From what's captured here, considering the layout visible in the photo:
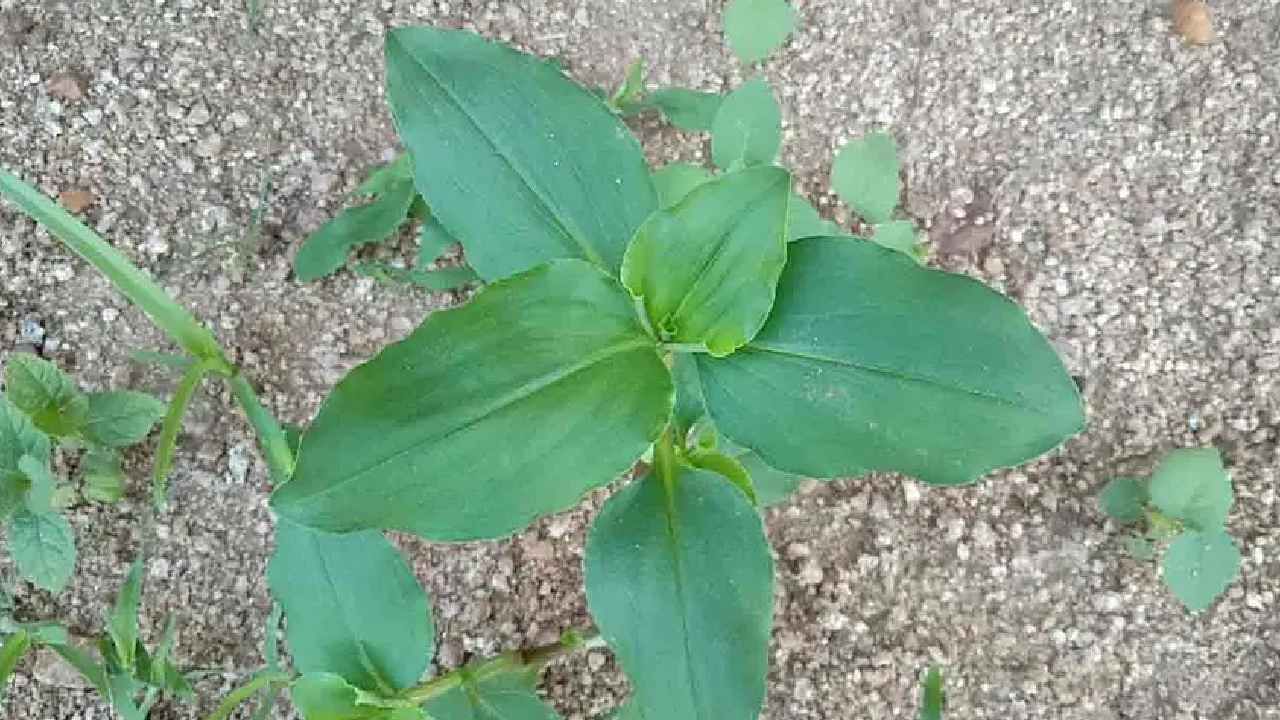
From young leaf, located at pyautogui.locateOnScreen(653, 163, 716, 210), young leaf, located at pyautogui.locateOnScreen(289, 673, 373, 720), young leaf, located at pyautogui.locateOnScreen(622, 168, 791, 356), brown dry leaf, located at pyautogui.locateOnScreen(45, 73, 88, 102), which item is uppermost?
brown dry leaf, located at pyautogui.locateOnScreen(45, 73, 88, 102)

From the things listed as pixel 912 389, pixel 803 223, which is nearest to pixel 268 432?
pixel 803 223

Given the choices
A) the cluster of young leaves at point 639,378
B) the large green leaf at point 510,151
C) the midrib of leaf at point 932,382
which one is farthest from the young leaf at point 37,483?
the midrib of leaf at point 932,382

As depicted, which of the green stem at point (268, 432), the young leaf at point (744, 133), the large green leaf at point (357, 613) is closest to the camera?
the large green leaf at point (357, 613)

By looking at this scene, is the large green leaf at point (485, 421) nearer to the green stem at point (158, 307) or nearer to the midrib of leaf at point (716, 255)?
the midrib of leaf at point (716, 255)

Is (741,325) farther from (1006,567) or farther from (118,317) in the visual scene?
(118,317)

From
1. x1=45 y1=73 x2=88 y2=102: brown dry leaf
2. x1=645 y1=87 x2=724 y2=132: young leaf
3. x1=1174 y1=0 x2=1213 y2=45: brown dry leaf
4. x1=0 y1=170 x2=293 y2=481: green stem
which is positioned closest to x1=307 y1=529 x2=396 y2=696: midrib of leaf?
x1=0 y1=170 x2=293 y2=481: green stem

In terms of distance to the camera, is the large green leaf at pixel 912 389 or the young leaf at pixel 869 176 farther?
the young leaf at pixel 869 176

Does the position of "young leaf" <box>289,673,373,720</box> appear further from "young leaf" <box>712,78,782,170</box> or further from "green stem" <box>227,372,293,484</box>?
"young leaf" <box>712,78,782,170</box>

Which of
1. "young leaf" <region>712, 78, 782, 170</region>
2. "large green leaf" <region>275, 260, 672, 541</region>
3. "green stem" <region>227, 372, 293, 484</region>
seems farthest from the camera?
"young leaf" <region>712, 78, 782, 170</region>
